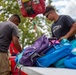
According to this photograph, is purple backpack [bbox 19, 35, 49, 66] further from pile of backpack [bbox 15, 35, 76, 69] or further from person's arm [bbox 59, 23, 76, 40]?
person's arm [bbox 59, 23, 76, 40]

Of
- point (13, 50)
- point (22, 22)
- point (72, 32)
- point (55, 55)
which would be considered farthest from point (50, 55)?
point (22, 22)

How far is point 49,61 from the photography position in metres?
3.41

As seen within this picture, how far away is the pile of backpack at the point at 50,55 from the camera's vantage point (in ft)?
11.1

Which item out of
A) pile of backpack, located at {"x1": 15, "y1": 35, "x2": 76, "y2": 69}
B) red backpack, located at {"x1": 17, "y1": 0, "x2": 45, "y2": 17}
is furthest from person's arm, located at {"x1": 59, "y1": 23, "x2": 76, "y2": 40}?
red backpack, located at {"x1": 17, "y1": 0, "x2": 45, "y2": 17}

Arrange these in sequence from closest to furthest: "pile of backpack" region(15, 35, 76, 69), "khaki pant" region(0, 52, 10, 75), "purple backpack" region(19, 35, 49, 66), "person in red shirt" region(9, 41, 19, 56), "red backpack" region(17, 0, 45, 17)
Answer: "pile of backpack" region(15, 35, 76, 69)
"purple backpack" region(19, 35, 49, 66)
"khaki pant" region(0, 52, 10, 75)
"person in red shirt" region(9, 41, 19, 56)
"red backpack" region(17, 0, 45, 17)

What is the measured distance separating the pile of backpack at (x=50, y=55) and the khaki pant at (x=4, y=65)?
1.19 meters

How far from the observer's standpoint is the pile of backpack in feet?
11.1

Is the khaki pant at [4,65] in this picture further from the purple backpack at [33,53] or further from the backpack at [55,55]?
the backpack at [55,55]

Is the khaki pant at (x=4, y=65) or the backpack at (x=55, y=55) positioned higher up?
the backpack at (x=55, y=55)

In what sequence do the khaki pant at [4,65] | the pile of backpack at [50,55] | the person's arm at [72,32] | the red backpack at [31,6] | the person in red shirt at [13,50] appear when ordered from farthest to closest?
the red backpack at [31,6]
the person in red shirt at [13,50]
the khaki pant at [4,65]
the person's arm at [72,32]
the pile of backpack at [50,55]

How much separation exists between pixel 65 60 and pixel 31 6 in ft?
11.5

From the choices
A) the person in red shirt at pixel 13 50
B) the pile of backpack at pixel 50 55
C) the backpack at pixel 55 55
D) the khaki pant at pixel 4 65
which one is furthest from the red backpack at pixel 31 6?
the backpack at pixel 55 55

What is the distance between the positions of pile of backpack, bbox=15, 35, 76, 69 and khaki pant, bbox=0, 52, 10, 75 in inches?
46.7

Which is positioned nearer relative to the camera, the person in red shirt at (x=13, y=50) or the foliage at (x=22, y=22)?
the person in red shirt at (x=13, y=50)
